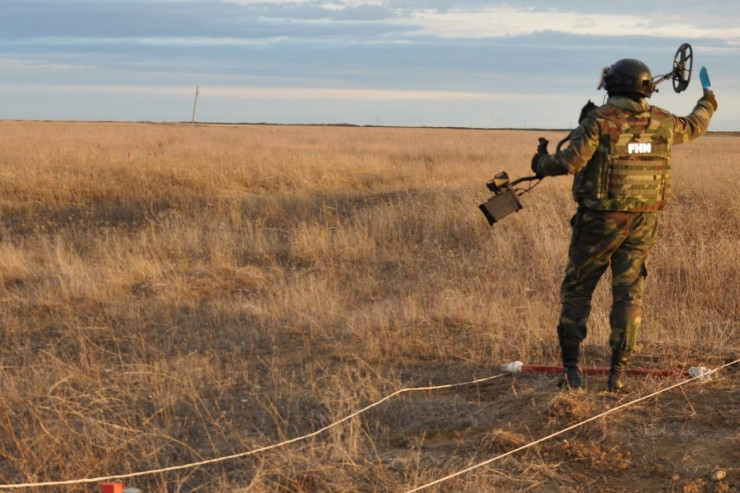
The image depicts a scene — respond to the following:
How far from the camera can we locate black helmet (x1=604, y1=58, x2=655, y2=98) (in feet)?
14.3

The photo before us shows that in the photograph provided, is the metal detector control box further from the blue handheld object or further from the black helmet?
the blue handheld object

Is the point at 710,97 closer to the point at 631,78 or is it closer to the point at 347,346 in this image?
the point at 631,78

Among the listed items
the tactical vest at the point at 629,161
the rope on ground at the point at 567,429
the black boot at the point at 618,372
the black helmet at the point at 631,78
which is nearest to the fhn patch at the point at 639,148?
the tactical vest at the point at 629,161

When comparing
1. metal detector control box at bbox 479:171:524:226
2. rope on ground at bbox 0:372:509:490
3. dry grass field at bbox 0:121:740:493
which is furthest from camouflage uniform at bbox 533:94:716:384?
rope on ground at bbox 0:372:509:490

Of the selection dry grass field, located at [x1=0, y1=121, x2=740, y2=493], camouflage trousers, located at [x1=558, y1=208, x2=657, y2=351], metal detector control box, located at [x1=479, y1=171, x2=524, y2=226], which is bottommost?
dry grass field, located at [x1=0, y1=121, x2=740, y2=493]

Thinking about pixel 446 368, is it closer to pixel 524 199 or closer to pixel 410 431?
pixel 410 431

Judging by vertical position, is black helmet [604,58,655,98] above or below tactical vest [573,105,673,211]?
above

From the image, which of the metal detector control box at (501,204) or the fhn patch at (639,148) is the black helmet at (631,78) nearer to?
the fhn patch at (639,148)

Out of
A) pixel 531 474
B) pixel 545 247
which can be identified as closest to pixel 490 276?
pixel 545 247

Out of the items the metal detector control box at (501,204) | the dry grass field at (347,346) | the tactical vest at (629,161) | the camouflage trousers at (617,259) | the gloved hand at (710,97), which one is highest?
the gloved hand at (710,97)

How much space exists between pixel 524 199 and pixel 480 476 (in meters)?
7.77

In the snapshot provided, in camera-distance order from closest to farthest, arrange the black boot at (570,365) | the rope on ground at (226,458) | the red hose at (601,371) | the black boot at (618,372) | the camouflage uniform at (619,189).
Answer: the rope on ground at (226,458) → the camouflage uniform at (619,189) → the black boot at (618,372) → the black boot at (570,365) → the red hose at (601,371)

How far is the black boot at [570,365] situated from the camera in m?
4.64

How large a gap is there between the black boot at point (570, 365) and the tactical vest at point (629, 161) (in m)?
0.82
